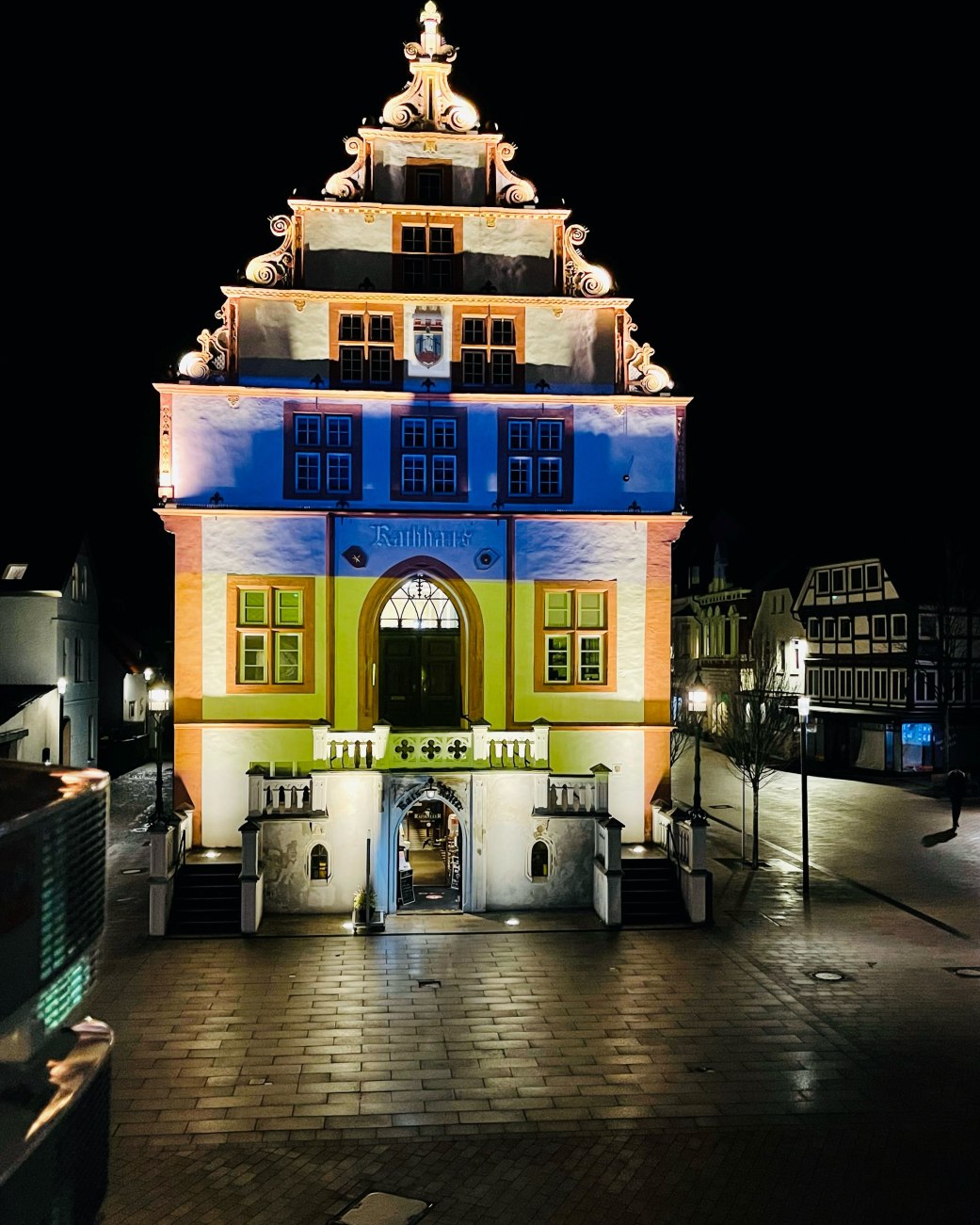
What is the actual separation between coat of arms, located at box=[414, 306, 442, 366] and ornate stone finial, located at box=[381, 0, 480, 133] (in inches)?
177

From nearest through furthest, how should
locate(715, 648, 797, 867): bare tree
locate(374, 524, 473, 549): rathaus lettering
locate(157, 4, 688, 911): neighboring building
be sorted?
1. locate(157, 4, 688, 911): neighboring building
2. locate(374, 524, 473, 549): rathaus lettering
3. locate(715, 648, 797, 867): bare tree

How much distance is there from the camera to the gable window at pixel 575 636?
976 inches

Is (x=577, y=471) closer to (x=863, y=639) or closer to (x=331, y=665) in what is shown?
(x=331, y=665)

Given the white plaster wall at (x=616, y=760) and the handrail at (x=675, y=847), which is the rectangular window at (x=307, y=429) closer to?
the white plaster wall at (x=616, y=760)

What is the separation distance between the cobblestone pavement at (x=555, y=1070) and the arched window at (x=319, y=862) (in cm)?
145

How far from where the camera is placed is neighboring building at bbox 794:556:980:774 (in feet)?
146

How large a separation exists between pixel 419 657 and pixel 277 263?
10.1m

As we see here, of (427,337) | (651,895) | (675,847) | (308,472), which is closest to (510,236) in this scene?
(427,337)

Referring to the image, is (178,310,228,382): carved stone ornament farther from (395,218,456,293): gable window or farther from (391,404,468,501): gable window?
(395,218,456,293): gable window

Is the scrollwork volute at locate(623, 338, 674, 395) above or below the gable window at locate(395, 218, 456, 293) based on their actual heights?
below

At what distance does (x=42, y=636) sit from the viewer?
38.0m

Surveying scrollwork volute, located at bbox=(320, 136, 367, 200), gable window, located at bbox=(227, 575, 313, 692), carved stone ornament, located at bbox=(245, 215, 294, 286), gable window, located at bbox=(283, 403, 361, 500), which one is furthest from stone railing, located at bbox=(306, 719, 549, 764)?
scrollwork volute, located at bbox=(320, 136, 367, 200)

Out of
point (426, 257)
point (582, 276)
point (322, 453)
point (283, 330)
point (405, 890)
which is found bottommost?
point (405, 890)

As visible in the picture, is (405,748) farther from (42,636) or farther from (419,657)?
(42,636)
